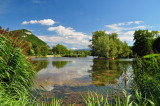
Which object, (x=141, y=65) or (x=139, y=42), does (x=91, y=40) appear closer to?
(x=139, y=42)

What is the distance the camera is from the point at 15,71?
3.53m

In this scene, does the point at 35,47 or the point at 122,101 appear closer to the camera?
the point at 122,101

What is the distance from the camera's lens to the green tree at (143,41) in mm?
35531

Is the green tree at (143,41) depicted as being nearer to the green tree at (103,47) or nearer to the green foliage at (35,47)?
the green tree at (103,47)

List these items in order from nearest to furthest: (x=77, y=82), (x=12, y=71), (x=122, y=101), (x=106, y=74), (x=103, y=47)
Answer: (x=122, y=101)
(x=12, y=71)
(x=77, y=82)
(x=106, y=74)
(x=103, y=47)

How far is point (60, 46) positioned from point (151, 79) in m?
83.2

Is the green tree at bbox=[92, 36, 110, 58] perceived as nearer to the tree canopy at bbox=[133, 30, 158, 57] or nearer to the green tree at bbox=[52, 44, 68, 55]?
the tree canopy at bbox=[133, 30, 158, 57]

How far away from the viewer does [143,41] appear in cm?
3675

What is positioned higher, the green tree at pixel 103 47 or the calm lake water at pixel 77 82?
the green tree at pixel 103 47

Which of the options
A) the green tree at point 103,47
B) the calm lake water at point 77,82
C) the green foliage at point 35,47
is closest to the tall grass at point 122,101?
the calm lake water at point 77,82

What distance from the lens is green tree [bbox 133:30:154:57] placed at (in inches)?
1399

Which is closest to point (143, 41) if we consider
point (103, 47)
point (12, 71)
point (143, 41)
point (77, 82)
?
point (143, 41)

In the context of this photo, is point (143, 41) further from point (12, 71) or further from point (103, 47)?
point (12, 71)

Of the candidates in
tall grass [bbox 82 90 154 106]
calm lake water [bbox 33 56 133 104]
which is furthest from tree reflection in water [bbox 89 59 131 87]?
tall grass [bbox 82 90 154 106]
